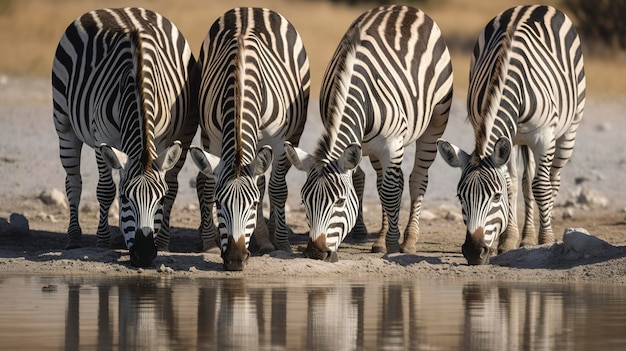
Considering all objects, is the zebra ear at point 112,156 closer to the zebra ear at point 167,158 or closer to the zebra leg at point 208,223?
the zebra ear at point 167,158

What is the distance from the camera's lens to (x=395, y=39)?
14258mm

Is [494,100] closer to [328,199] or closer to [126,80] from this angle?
[328,199]

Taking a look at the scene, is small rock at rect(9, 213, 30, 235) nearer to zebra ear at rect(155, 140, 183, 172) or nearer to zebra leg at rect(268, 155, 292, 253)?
zebra leg at rect(268, 155, 292, 253)

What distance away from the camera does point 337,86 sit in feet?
42.9

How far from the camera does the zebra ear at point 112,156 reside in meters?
12.4

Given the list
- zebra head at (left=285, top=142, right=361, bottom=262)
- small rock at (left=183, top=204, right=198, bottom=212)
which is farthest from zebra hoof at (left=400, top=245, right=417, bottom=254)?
small rock at (left=183, top=204, right=198, bottom=212)

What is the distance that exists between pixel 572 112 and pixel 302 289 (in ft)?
15.2

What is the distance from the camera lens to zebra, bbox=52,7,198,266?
1216 centimetres

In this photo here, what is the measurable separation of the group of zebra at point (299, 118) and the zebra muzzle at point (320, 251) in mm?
12

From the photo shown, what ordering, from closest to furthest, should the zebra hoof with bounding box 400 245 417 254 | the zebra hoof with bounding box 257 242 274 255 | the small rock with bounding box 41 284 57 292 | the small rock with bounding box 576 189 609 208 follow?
the small rock with bounding box 41 284 57 292 < the zebra hoof with bounding box 257 242 274 255 < the zebra hoof with bounding box 400 245 417 254 < the small rock with bounding box 576 189 609 208

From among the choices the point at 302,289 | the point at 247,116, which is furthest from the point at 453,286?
the point at 247,116

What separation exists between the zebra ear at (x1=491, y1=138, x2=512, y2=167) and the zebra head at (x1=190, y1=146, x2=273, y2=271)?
6.62 feet

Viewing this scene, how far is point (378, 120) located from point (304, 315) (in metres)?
4.22

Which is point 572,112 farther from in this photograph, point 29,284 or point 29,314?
point 29,314
